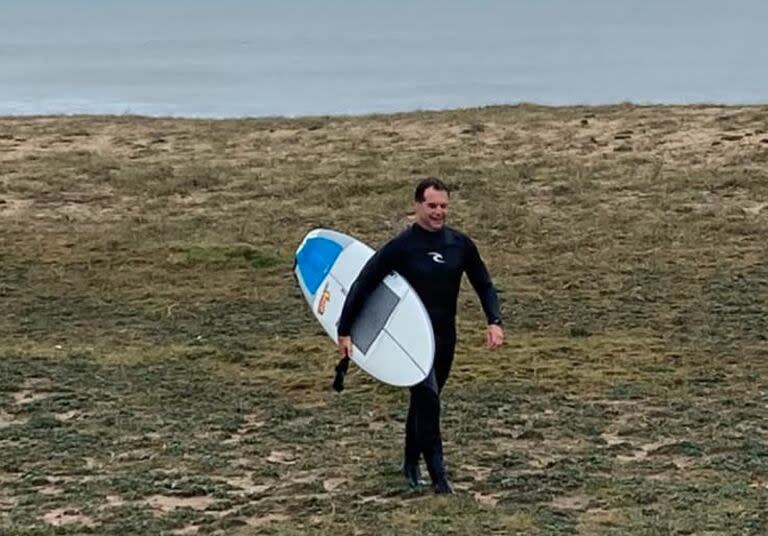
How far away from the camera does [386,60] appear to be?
50.5 m

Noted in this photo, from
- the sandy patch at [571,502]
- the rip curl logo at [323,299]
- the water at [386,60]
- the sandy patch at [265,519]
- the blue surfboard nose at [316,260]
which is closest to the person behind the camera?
the sandy patch at [265,519]

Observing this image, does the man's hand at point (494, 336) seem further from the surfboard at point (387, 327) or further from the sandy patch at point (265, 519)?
the sandy patch at point (265, 519)

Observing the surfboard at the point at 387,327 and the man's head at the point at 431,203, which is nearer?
the man's head at the point at 431,203

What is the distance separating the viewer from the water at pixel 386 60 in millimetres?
30859

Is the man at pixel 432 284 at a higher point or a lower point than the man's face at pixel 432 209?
lower

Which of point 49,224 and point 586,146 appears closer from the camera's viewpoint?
point 49,224

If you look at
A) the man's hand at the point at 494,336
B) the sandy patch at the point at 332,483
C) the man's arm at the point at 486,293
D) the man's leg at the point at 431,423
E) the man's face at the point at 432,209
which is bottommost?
the sandy patch at the point at 332,483

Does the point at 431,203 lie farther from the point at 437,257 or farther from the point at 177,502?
the point at 177,502

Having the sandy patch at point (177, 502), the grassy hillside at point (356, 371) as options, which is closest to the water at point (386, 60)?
the grassy hillside at point (356, 371)

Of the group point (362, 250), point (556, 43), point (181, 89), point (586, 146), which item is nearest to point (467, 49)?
point (556, 43)

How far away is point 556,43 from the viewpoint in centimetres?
6456

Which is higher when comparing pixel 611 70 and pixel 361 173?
pixel 611 70

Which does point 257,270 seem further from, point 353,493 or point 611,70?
point 611,70

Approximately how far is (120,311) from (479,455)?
14.9 feet
